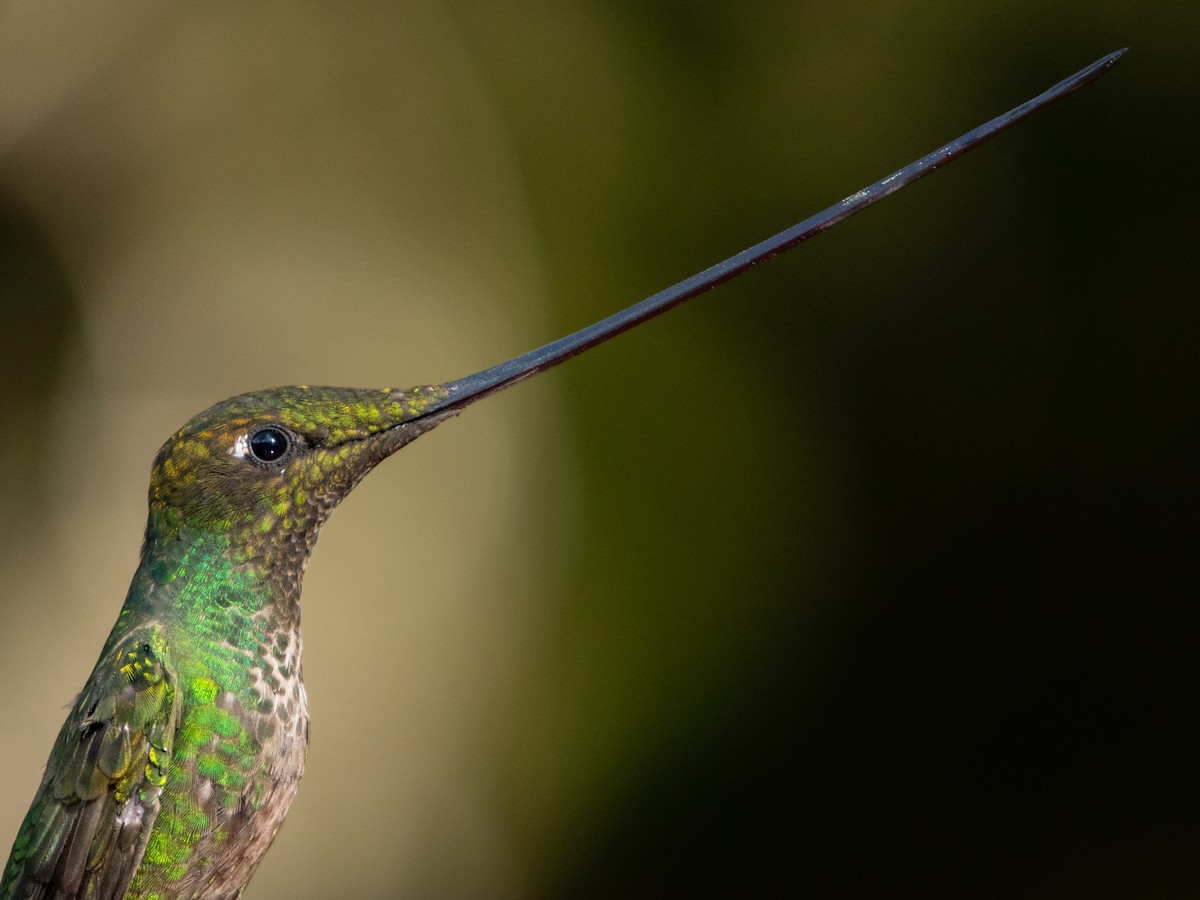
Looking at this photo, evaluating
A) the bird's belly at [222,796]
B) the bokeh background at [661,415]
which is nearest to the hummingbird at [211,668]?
the bird's belly at [222,796]

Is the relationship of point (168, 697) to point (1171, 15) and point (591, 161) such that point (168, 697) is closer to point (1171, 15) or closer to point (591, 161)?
point (591, 161)

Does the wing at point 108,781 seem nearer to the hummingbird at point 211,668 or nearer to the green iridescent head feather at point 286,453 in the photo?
the hummingbird at point 211,668

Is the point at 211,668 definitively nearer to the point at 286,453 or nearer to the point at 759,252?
→ the point at 286,453

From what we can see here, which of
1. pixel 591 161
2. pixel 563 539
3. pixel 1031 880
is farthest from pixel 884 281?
pixel 1031 880

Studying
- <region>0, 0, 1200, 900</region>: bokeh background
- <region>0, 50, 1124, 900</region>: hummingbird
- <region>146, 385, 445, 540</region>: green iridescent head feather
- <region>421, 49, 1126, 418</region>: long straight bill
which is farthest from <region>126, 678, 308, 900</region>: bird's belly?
<region>0, 0, 1200, 900</region>: bokeh background

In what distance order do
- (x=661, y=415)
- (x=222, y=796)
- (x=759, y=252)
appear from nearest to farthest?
(x=759, y=252) → (x=222, y=796) → (x=661, y=415)

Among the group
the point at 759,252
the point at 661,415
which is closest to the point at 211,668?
the point at 759,252
